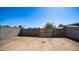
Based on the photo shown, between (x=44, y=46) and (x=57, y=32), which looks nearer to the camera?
(x=44, y=46)

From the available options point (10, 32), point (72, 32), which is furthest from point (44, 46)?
point (10, 32)

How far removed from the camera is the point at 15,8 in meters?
5.06

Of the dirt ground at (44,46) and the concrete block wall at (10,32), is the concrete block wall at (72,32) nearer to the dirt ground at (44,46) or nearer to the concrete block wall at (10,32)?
the dirt ground at (44,46)

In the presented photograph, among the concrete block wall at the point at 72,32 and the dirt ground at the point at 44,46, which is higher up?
the concrete block wall at the point at 72,32

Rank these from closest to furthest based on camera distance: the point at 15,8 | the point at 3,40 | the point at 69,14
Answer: the point at 15,8
the point at 69,14
the point at 3,40

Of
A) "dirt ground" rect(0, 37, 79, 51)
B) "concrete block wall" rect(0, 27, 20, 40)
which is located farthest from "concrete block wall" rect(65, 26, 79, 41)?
"concrete block wall" rect(0, 27, 20, 40)

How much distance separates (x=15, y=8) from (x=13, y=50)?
4.90ft

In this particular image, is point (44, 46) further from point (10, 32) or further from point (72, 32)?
point (10, 32)

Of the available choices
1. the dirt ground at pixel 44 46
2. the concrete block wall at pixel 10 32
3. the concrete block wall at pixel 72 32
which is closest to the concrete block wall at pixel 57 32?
the concrete block wall at pixel 72 32
